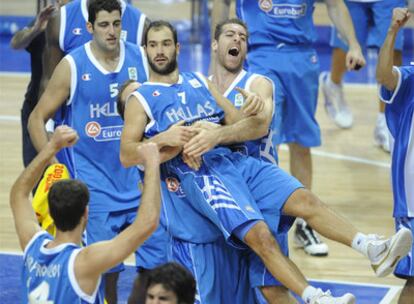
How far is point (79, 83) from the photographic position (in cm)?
768

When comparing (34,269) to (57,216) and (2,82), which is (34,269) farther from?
(2,82)

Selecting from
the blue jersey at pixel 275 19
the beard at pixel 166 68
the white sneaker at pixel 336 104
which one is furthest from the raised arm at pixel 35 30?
the white sneaker at pixel 336 104

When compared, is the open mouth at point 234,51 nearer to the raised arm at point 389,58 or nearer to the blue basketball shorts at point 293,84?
the raised arm at point 389,58

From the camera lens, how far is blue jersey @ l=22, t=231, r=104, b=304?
18.0 feet

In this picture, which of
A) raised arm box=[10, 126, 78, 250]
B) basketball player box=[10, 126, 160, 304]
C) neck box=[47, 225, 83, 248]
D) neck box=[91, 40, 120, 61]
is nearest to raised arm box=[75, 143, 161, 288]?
basketball player box=[10, 126, 160, 304]

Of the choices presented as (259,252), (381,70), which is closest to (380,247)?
(259,252)

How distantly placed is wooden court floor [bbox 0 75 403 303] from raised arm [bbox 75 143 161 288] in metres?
3.33

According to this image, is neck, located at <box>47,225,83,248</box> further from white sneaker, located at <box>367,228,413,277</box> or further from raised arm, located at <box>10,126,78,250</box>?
white sneaker, located at <box>367,228,413,277</box>

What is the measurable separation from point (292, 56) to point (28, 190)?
12.9ft

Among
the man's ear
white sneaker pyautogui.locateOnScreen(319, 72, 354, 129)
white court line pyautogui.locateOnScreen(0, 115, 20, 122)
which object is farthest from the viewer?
white court line pyautogui.locateOnScreen(0, 115, 20, 122)

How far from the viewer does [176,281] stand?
5.32 meters

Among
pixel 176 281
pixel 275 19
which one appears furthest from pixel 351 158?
pixel 176 281

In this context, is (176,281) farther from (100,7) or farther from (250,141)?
(100,7)

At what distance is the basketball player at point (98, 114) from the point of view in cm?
761
